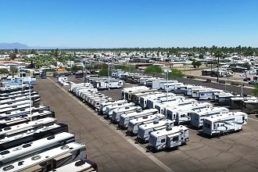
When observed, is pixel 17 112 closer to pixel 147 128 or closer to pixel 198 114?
pixel 147 128

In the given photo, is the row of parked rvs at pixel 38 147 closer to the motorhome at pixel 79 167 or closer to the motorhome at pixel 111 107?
the motorhome at pixel 79 167

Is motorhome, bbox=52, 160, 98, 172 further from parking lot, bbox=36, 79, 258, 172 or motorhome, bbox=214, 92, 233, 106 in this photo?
motorhome, bbox=214, 92, 233, 106

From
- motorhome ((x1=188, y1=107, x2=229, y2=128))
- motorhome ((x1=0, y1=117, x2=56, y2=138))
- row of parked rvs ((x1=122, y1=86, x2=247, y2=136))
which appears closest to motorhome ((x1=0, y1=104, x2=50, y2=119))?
motorhome ((x1=0, y1=117, x2=56, y2=138))

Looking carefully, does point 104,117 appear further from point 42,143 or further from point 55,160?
point 55,160

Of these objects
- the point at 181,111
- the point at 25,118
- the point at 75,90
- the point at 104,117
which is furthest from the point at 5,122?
the point at 75,90

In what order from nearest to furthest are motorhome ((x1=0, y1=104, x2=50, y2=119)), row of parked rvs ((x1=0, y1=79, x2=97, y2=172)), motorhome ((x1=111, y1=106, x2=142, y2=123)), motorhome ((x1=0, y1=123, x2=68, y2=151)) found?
row of parked rvs ((x1=0, y1=79, x2=97, y2=172)), motorhome ((x1=0, y1=123, x2=68, y2=151)), motorhome ((x1=111, y1=106, x2=142, y2=123)), motorhome ((x1=0, y1=104, x2=50, y2=119))

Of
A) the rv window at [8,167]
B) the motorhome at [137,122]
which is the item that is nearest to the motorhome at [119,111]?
the motorhome at [137,122]

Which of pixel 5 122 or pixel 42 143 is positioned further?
pixel 5 122
